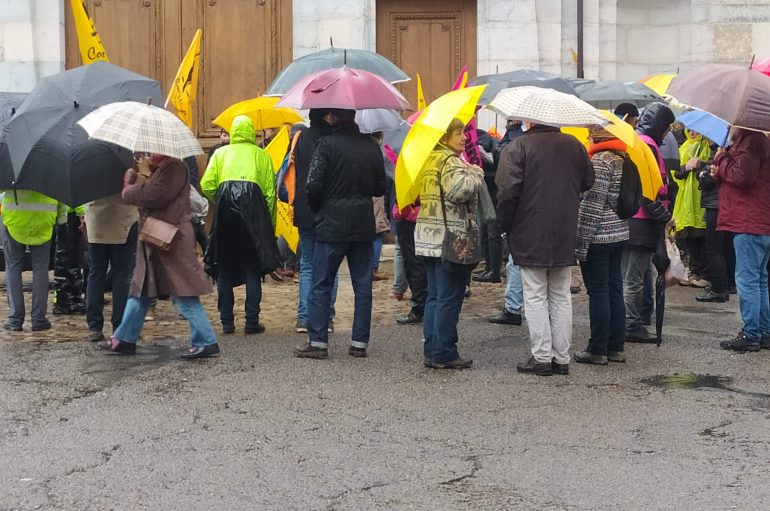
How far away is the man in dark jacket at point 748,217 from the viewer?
8711 millimetres

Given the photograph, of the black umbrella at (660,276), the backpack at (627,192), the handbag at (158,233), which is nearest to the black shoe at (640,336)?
the black umbrella at (660,276)

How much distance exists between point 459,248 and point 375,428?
1.77 metres

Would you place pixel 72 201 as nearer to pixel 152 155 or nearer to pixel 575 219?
pixel 152 155

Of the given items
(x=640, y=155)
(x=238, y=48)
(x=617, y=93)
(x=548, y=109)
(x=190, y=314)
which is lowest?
(x=190, y=314)

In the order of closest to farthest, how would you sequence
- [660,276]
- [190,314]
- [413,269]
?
[190,314] < [660,276] < [413,269]

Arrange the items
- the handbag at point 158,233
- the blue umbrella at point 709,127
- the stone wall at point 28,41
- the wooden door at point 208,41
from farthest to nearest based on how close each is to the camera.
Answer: the wooden door at point 208,41, the stone wall at point 28,41, the blue umbrella at point 709,127, the handbag at point 158,233

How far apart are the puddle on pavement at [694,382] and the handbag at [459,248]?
4.44 feet

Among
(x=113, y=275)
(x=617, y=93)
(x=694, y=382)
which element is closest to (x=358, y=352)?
(x=113, y=275)

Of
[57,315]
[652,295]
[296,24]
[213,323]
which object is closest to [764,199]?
[652,295]

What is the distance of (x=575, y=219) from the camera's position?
7.84m

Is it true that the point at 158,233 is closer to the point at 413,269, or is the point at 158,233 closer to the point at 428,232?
the point at 428,232

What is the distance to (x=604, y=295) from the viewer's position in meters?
8.31

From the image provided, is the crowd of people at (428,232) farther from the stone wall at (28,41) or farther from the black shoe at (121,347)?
the stone wall at (28,41)

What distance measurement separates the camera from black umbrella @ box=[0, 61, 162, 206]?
823 cm
